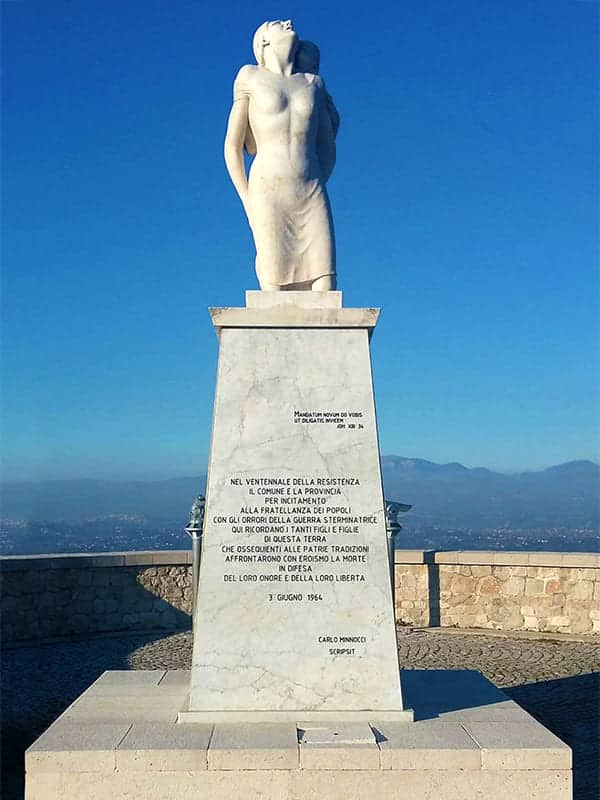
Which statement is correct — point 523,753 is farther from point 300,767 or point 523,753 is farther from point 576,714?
point 576,714

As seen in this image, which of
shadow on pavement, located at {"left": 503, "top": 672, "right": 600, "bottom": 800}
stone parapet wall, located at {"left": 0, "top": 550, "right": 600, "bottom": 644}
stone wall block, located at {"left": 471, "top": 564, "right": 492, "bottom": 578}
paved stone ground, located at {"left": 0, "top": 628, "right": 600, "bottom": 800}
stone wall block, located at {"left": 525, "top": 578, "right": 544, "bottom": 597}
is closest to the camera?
shadow on pavement, located at {"left": 503, "top": 672, "right": 600, "bottom": 800}

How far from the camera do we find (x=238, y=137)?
22.2 feet

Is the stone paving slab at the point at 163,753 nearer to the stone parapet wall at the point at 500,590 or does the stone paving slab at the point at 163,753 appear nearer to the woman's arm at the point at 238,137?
the woman's arm at the point at 238,137

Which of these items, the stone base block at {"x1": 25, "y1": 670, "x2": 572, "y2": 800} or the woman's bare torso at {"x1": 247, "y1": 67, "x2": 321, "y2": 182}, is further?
the woman's bare torso at {"x1": 247, "y1": 67, "x2": 321, "y2": 182}

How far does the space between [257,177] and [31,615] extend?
327 inches

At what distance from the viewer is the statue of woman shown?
21.2 feet

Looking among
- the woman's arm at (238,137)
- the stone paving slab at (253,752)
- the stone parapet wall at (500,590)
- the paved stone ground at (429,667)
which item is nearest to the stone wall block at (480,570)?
the stone parapet wall at (500,590)

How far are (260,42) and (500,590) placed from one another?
9.01m

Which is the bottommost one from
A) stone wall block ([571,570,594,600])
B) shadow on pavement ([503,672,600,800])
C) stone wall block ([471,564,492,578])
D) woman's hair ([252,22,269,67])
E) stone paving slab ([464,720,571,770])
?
shadow on pavement ([503,672,600,800])

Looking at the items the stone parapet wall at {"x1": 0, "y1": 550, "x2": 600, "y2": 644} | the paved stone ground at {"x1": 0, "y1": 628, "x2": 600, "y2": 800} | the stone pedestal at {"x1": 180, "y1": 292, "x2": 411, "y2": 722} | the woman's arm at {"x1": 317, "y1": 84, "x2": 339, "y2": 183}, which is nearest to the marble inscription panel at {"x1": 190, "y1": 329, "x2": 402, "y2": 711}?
the stone pedestal at {"x1": 180, "y1": 292, "x2": 411, "y2": 722}

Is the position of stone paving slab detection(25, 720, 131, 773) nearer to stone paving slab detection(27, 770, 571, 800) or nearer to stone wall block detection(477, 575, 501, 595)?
stone paving slab detection(27, 770, 571, 800)

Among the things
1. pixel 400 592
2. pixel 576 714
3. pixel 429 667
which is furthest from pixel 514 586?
pixel 576 714

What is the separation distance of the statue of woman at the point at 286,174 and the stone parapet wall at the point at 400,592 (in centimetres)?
763

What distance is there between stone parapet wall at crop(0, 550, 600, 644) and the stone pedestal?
740 centimetres
